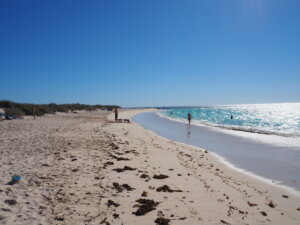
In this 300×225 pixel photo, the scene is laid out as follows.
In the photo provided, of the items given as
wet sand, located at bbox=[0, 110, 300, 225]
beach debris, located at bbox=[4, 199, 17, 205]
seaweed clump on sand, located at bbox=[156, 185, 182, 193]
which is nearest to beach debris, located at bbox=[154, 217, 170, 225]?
wet sand, located at bbox=[0, 110, 300, 225]

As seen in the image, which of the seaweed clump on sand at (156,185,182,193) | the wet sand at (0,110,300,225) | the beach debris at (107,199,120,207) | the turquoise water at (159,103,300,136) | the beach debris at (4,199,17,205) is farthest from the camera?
the turquoise water at (159,103,300,136)

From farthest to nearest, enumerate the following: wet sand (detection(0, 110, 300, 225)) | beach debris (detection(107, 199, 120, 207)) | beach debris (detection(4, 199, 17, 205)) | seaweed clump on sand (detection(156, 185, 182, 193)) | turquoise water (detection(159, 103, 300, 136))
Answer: turquoise water (detection(159, 103, 300, 136)), seaweed clump on sand (detection(156, 185, 182, 193)), beach debris (detection(107, 199, 120, 207)), beach debris (detection(4, 199, 17, 205)), wet sand (detection(0, 110, 300, 225))

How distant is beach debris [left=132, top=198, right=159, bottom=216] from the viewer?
4.74m

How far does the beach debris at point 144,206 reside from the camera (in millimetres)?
4738

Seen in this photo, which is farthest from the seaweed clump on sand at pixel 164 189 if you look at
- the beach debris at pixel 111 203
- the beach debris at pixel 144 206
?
the beach debris at pixel 111 203

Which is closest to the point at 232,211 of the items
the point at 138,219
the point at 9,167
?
the point at 138,219

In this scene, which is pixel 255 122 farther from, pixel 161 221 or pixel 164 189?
pixel 161 221

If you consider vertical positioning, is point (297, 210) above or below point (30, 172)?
below

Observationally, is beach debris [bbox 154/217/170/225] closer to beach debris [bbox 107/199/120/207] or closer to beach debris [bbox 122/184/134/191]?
beach debris [bbox 107/199/120/207]

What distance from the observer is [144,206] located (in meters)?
4.97

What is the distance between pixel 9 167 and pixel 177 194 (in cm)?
534

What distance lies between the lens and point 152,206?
16.6ft

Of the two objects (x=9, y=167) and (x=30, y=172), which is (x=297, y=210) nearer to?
(x=30, y=172)

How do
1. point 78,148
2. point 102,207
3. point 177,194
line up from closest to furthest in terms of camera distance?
1. point 102,207
2. point 177,194
3. point 78,148
